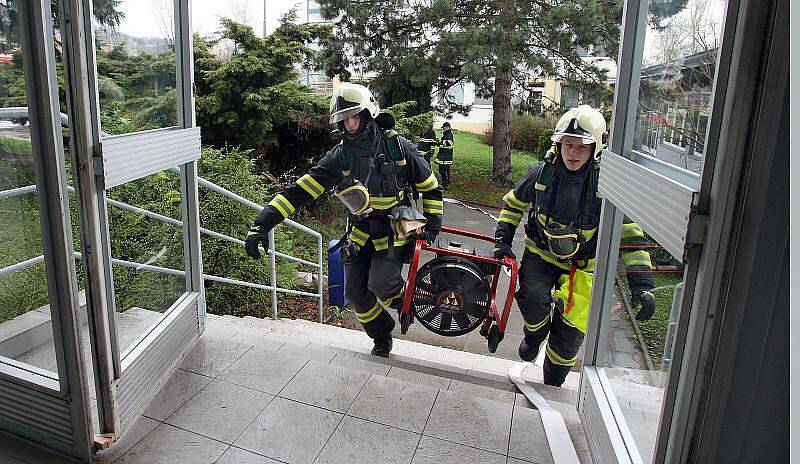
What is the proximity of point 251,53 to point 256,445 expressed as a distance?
32.3 feet

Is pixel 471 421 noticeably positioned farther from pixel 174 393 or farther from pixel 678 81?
pixel 678 81

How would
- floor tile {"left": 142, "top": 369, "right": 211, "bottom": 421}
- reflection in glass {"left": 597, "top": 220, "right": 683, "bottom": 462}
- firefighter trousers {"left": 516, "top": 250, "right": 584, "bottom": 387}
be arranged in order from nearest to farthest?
1. reflection in glass {"left": 597, "top": 220, "right": 683, "bottom": 462}
2. floor tile {"left": 142, "top": 369, "right": 211, "bottom": 421}
3. firefighter trousers {"left": 516, "top": 250, "right": 584, "bottom": 387}

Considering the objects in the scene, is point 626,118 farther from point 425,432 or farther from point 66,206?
point 66,206

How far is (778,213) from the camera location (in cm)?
132

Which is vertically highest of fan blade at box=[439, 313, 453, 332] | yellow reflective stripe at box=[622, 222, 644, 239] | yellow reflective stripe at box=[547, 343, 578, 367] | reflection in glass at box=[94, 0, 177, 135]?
reflection in glass at box=[94, 0, 177, 135]

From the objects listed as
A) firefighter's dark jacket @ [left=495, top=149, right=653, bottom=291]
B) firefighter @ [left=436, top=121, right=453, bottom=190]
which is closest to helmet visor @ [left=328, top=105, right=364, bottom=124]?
firefighter's dark jacket @ [left=495, top=149, right=653, bottom=291]

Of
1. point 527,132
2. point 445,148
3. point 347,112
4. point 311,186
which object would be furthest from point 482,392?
point 527,132

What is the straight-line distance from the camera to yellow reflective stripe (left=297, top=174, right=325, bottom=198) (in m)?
4.05

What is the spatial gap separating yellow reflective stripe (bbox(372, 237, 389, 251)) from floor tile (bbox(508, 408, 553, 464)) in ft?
5.16

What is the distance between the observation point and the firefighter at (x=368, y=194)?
3896 mm

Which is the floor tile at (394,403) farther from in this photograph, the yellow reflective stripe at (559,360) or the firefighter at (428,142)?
the firefighter at (428,142)

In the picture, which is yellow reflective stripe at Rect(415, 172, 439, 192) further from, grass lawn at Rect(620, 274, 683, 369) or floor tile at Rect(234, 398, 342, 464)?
grass lawn at Rect(620, 274, 683, 369)

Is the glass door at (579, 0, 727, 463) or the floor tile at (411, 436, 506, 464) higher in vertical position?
the glass door at (579, 0, 727, 463)

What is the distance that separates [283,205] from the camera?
159 inches
